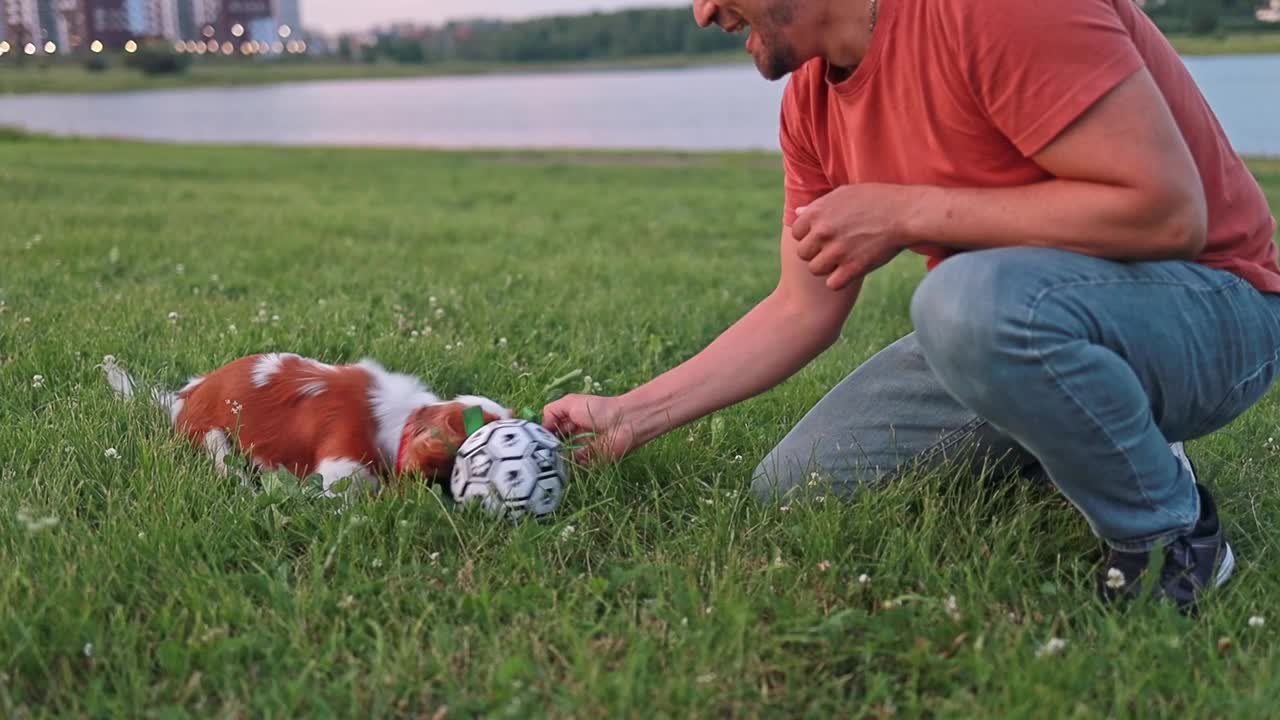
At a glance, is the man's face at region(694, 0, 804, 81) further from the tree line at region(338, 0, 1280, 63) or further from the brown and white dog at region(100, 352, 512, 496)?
the tree line at region(338, 0, 1280, 63)

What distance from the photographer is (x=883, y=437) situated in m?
3.06

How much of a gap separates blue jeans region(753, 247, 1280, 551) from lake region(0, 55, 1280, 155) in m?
17.4

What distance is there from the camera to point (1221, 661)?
2.20 metres

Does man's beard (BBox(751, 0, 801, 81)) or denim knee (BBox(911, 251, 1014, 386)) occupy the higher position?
man's beard (BBox(751, 0, 801, 81))

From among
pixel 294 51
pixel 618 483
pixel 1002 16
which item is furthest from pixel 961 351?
pixel 294 51

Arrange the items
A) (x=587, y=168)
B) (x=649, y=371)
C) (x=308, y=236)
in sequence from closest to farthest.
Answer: (x=649, y=371) → (x=308, y=236) → (x=587, y=168)

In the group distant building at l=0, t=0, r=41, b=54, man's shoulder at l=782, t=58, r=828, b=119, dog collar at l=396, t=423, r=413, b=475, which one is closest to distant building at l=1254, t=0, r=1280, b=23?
man's shoulder at l=782, t=58, r=828, b=119

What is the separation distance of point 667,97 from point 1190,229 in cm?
5876

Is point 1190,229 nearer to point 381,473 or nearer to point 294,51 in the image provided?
point 381,473

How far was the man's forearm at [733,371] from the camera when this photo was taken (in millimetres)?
3055

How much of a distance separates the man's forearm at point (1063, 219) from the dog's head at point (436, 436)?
1307 millimetres

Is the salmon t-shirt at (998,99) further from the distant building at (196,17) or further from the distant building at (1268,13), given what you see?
the distant building at (196,17)

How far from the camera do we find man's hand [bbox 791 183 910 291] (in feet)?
7.95

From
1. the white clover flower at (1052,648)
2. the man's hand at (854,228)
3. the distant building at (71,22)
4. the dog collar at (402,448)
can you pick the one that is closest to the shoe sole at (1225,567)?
the white clover flower at (1052,648)
